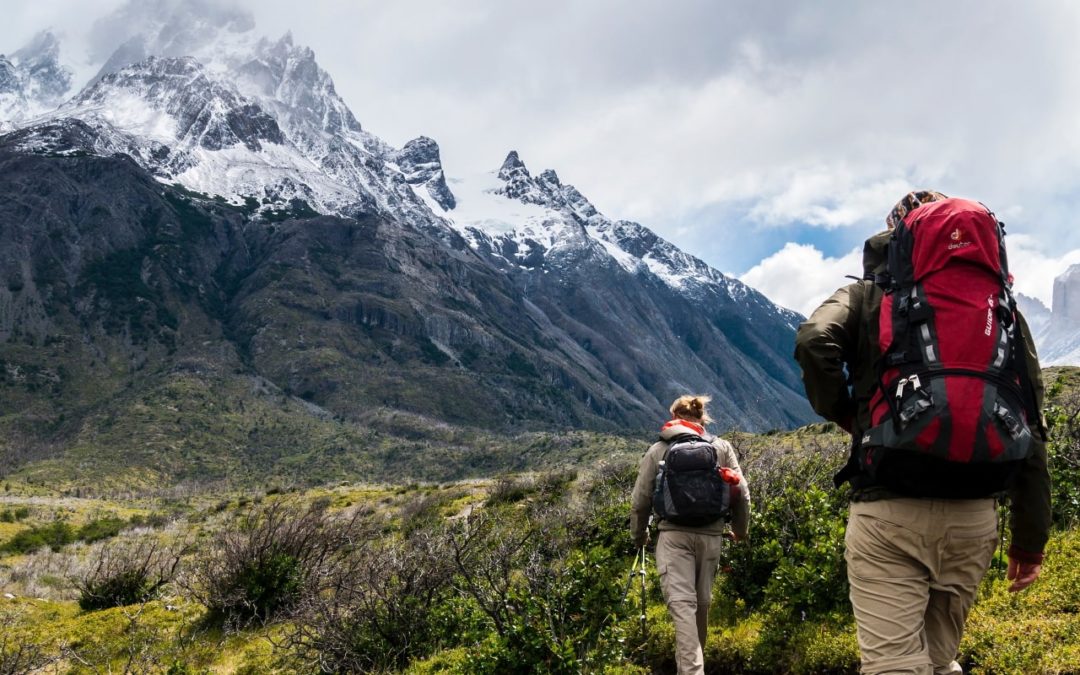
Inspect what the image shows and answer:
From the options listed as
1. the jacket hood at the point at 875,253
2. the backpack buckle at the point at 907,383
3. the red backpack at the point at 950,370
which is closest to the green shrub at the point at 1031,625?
the red backpack at the point at 950,370

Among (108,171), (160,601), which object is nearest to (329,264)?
(108,171)

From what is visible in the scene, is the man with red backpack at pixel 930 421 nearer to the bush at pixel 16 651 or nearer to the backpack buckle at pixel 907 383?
the backpack buckle at pixel 907 383

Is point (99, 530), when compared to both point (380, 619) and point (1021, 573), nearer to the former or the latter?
point (380, 619)

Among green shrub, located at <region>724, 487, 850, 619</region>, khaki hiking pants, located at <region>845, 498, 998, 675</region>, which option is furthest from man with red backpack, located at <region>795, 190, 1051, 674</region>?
green shrub, located at <region>724, 487, 850, 619</region>

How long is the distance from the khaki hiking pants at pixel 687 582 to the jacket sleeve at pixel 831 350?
1.99 metres

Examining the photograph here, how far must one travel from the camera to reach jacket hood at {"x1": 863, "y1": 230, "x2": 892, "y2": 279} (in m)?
3.26

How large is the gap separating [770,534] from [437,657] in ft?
11.7

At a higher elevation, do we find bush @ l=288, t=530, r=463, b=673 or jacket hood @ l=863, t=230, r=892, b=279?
jacket hood @ l=863, t=230, r=892, b=279

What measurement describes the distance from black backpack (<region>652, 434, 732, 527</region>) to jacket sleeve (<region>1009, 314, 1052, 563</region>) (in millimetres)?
1912

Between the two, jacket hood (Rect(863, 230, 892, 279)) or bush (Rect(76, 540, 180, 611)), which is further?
bush (Rect(76, 540, 180, 611))

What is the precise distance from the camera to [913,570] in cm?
291

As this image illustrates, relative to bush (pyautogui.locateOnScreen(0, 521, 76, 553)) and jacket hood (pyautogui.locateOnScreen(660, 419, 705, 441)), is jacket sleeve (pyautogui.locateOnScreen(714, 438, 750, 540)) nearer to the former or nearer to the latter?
jacket hood (pyautogui.locateOnScreen(660, 419, 705, 441))

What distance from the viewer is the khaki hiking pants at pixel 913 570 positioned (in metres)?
2.82

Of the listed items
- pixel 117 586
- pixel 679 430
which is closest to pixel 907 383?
pixel 679 430
